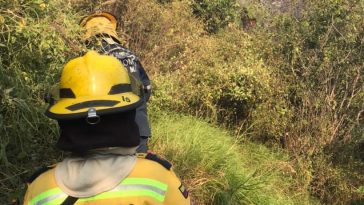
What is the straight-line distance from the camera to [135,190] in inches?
58.3

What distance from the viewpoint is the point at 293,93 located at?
262 inches

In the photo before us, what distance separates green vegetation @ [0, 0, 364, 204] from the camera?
4.93 metres

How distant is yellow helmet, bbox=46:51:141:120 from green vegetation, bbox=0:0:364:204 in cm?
301

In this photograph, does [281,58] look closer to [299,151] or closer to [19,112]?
[299,151]

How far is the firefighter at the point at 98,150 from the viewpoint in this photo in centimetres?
147

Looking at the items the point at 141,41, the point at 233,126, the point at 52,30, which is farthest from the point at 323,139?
the point at 52,30

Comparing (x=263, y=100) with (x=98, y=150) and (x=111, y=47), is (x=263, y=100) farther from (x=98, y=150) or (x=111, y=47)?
(x=98, y=150)

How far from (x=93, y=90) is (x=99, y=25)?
2.19 metres

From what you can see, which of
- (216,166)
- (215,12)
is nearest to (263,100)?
(216,166)

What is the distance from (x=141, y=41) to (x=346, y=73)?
2935 mm

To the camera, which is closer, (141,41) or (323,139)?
(323,139)

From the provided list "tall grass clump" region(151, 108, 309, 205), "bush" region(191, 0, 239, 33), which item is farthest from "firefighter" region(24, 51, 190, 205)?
"bush" region(191, 0, 239, 33)

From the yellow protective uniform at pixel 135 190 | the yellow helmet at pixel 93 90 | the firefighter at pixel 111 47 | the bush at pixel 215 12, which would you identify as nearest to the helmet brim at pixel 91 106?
the yellow helmet at pixel 93 90

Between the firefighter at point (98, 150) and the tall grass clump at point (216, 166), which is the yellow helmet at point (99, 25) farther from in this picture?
the firefighter at point (98, 150)
